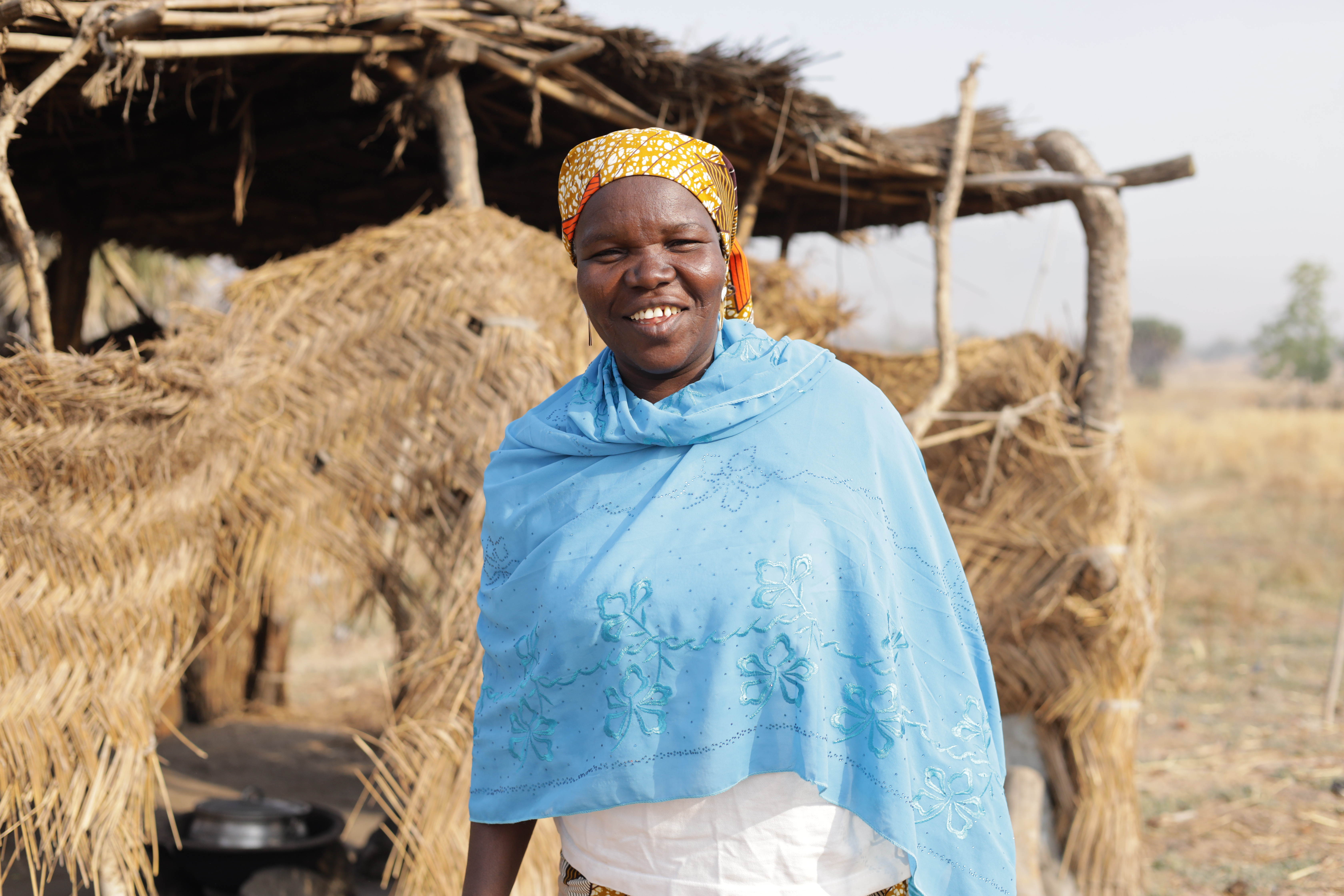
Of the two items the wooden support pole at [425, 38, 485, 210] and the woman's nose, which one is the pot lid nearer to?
the wooden support pole at [425, 38, 485, 210]

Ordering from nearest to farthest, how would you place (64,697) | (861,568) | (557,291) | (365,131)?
(861,568), (64,697), (557,291), (365,131)

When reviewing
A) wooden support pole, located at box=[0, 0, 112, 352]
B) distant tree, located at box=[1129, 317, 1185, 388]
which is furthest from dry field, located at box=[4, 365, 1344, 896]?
distant tree, located at box=[1129, 317, 1185, 388]

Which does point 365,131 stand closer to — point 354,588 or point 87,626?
point 354,588

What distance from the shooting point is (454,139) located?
3.38m

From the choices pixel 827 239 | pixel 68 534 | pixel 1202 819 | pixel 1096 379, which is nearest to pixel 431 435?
pixel 68 534

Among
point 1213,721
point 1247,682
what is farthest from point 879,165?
point 1247,682

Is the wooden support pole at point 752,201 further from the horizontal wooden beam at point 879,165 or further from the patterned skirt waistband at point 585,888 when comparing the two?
the patterned skirt waistband at point 585,888

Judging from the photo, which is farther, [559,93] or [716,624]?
[559,93]

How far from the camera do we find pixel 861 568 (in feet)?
4.24

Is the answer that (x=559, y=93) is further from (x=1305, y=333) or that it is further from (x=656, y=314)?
(x=1305, y=333)

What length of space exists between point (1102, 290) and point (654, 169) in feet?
11.5

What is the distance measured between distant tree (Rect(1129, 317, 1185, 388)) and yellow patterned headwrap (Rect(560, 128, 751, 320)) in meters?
49.0

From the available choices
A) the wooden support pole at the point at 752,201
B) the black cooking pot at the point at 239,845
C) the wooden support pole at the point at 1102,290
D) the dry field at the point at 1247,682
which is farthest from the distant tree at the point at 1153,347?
the black cooking pot at the point at 239,845

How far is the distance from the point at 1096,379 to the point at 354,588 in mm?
3165
